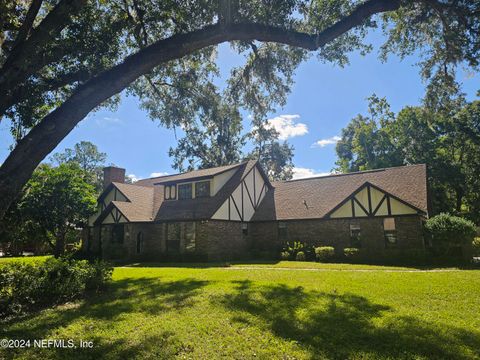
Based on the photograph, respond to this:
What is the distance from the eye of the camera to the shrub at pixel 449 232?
1855cm

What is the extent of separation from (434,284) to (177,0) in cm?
1396

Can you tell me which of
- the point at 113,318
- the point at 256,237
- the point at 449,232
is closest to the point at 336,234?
the point at 256,237

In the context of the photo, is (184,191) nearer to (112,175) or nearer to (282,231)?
(282,231)

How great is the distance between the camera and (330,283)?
1209 centimetres

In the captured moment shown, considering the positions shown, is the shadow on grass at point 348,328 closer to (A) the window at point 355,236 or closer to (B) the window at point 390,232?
(B) the window at point 390,232

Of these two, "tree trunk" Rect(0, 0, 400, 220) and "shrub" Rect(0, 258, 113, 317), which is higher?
"tree trunk" Rect(0, 0, 400, 220)

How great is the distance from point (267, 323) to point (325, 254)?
1629 centimetres

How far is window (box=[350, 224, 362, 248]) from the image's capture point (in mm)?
22869

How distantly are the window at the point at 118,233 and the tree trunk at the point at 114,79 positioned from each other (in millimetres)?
22020

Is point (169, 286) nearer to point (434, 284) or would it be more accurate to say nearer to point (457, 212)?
point (434, 284)

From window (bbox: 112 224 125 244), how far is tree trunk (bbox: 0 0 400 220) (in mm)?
22020

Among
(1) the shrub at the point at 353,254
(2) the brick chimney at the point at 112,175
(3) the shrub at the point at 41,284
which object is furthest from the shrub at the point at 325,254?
(2) the brick chimney at the point at 112,175

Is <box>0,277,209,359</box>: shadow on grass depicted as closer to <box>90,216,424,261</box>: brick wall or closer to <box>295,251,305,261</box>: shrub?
<box>90,216,424,261</box>: brick wall

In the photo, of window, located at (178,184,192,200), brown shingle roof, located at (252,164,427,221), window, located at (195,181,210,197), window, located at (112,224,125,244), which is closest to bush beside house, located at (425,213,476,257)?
brown shingle roof, located at (252,164,427,221)
